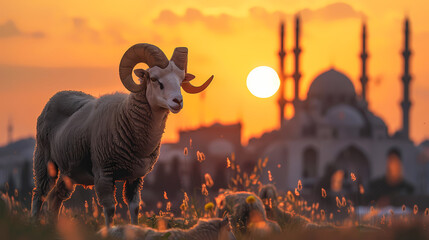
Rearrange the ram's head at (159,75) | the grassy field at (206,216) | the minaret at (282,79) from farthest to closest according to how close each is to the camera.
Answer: the minaret at (282,79) → the ram's head at (159,75) → the grassy field at (206,216)

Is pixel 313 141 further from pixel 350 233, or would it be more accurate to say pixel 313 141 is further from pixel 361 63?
pixel 350 233

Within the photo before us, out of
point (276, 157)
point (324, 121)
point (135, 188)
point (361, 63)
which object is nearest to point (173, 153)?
point (276, 157)

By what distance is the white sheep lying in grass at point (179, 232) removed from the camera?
5.16 m

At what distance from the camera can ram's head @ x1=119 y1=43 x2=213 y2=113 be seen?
6.91m

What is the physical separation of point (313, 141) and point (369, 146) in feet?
17.7

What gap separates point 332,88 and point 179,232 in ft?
249

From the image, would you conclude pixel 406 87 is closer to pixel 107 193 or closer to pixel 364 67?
pixel 364 67

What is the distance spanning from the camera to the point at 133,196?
24.3 ft

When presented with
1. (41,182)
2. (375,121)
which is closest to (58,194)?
(41,182)

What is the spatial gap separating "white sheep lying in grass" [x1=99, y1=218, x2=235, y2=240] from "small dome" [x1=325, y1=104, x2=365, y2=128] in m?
71.8

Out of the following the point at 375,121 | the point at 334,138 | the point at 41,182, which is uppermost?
the point at 375,121

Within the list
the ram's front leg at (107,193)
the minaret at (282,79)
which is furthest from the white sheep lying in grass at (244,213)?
the minaret at (282,79)

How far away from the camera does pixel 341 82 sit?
265 ft

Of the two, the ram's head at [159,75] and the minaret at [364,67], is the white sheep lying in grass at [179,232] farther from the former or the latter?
the minaret at [364,67]
